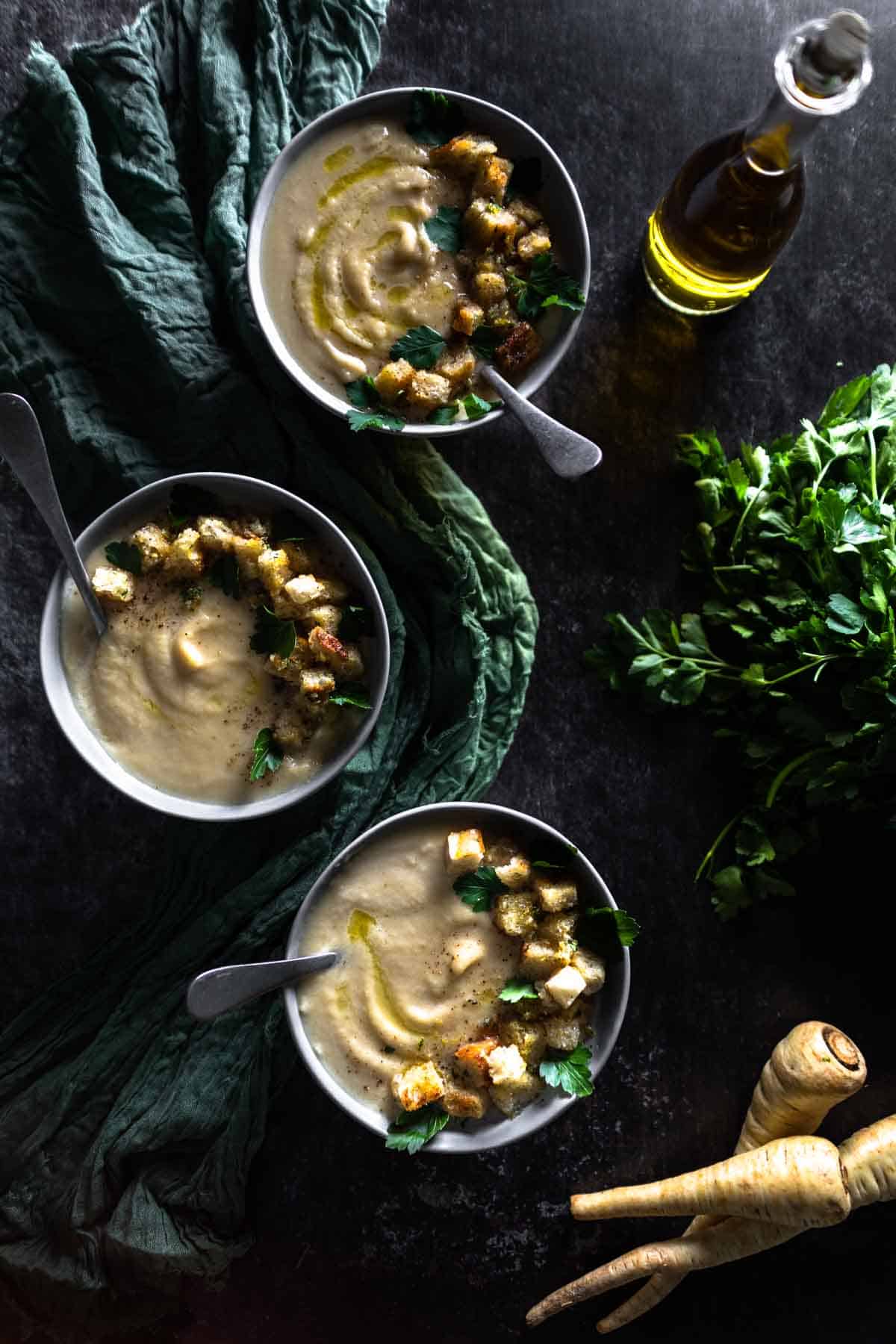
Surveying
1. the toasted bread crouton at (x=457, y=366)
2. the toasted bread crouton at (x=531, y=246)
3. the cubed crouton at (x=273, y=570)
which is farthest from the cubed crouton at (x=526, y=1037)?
the toasted bread crouton at (x=531, y=246)

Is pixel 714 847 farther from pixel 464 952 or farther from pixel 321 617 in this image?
pixel 321 617

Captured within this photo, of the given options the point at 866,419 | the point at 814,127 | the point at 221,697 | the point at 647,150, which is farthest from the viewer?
the point at 647,150

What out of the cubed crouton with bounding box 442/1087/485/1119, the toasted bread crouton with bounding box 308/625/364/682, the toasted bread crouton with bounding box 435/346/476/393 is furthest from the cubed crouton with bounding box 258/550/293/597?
the cubed crouton with bounding box 442/1087/485/1119

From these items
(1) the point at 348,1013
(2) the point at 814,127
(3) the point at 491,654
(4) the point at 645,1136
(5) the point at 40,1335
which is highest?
(2) the point at 814,127

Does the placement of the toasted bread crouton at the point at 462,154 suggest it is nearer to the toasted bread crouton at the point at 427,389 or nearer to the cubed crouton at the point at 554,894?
the toasted bread crouton at the point at 427,389

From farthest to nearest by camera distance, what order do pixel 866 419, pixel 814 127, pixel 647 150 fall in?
pixel 647 150 → pixel 866 419 → pixel 814 127

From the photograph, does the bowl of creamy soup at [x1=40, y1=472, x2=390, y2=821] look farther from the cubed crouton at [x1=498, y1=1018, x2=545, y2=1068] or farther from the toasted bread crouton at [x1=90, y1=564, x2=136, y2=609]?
the cubed crouton at [x1=498, y1=1018, x2=545, y2=1068]

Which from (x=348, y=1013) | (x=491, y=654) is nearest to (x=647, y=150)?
(x=491, y=654)

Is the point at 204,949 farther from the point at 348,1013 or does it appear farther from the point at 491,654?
the point at 491,654

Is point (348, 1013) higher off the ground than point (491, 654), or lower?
lower
